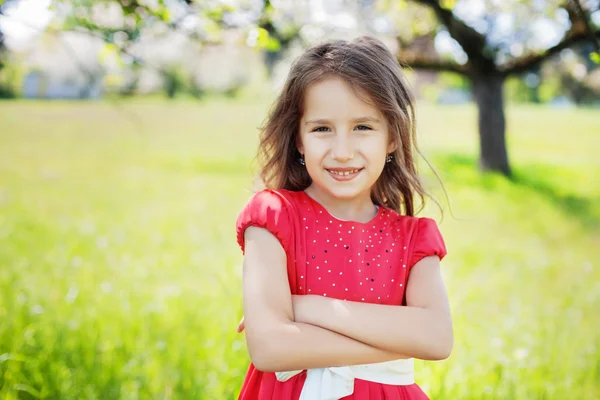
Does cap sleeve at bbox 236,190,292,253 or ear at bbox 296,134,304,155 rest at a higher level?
ear at bbox 296,134,304,155

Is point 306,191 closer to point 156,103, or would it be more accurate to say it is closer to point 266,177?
point 266,177

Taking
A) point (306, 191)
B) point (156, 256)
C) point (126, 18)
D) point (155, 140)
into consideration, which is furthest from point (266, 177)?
point (155, 140)

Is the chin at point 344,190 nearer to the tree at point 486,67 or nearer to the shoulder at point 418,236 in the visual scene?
the shoulder at point 418,236

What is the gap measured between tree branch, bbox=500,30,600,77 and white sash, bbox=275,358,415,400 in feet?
21.8

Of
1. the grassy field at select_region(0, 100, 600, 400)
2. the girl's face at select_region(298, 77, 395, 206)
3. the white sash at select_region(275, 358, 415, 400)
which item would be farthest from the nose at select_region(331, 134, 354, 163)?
the grassy field at select_region(0, 100, 600, 400)

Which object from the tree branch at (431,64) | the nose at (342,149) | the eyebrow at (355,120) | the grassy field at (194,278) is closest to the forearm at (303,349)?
the nose at (342,149)

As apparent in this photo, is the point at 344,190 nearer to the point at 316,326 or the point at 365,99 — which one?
the point at 365,99

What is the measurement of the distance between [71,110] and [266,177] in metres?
15.3

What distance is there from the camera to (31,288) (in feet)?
12.5

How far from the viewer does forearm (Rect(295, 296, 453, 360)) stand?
4.96ft

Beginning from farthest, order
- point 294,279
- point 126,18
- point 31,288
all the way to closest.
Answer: point 31,288, point 126,18, point 294,279

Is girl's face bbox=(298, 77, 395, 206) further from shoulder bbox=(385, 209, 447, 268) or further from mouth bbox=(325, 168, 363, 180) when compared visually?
shoulder bbox=(385, 209, 447, 268)

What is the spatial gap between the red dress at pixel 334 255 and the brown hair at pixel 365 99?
0.21 m

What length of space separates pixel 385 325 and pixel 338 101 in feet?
2.07
